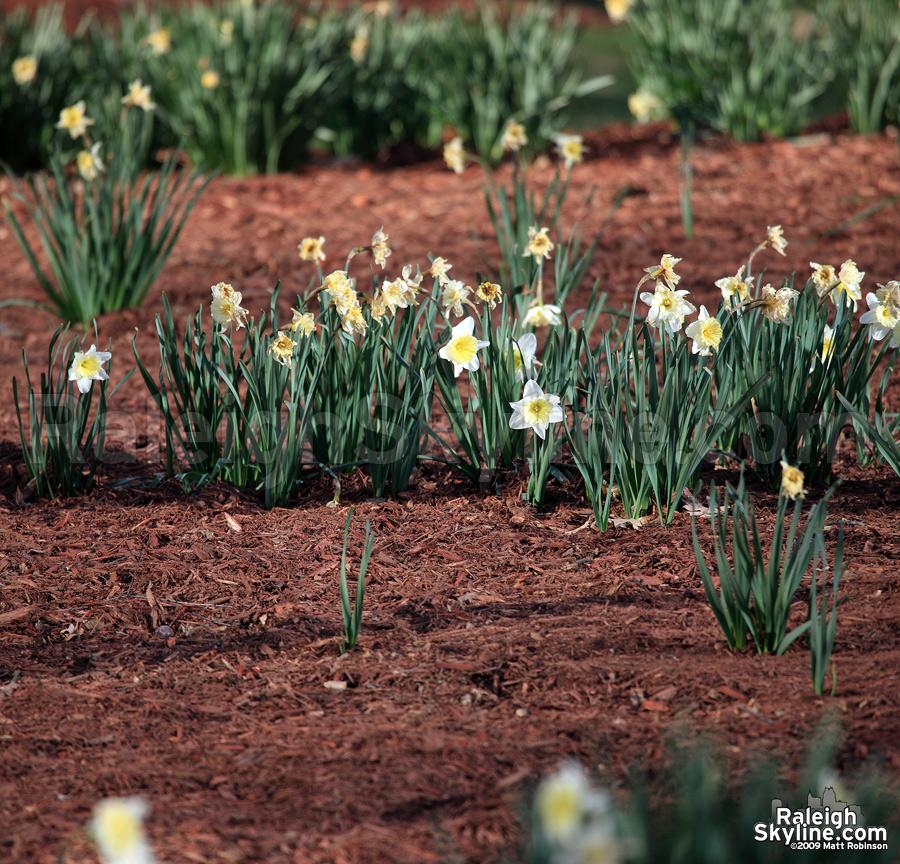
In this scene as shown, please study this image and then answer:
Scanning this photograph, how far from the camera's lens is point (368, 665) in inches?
74.2

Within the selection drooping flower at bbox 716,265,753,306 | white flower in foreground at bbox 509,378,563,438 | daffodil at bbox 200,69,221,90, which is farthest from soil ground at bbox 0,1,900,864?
daffodil at bbox 200,69,221,90

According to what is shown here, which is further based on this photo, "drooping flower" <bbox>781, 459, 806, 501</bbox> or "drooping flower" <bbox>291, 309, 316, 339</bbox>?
"drooping flower" <bbox>291, 309, 316, 339</bbox>

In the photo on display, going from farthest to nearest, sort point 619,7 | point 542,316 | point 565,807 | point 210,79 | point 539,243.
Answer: point 619,7, point 210,79, point 539,243, point 542,316, point 565,807

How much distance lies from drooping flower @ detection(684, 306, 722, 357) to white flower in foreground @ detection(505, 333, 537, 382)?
38cm

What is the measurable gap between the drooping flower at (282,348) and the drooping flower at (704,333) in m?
0.98

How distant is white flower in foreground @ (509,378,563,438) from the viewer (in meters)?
2.27

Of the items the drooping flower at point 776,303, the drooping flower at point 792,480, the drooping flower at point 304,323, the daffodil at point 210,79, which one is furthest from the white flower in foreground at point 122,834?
the daffodil at point 210,79

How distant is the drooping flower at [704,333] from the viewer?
→ 7.43 ft

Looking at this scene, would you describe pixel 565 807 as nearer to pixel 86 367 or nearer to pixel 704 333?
pixel 704 333

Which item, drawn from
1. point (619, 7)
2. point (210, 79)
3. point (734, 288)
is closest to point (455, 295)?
point (734, 288)

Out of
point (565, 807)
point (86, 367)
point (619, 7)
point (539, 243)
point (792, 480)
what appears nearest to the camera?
point (565, 807)

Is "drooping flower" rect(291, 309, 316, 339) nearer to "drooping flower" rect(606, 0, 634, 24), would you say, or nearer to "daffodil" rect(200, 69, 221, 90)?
"daffodil" rect(200, 69, 221, 90)

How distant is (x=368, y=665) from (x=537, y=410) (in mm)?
756

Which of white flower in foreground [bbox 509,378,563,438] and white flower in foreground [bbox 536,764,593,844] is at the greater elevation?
white flower in foreground [bbox 509,378,563,438]
